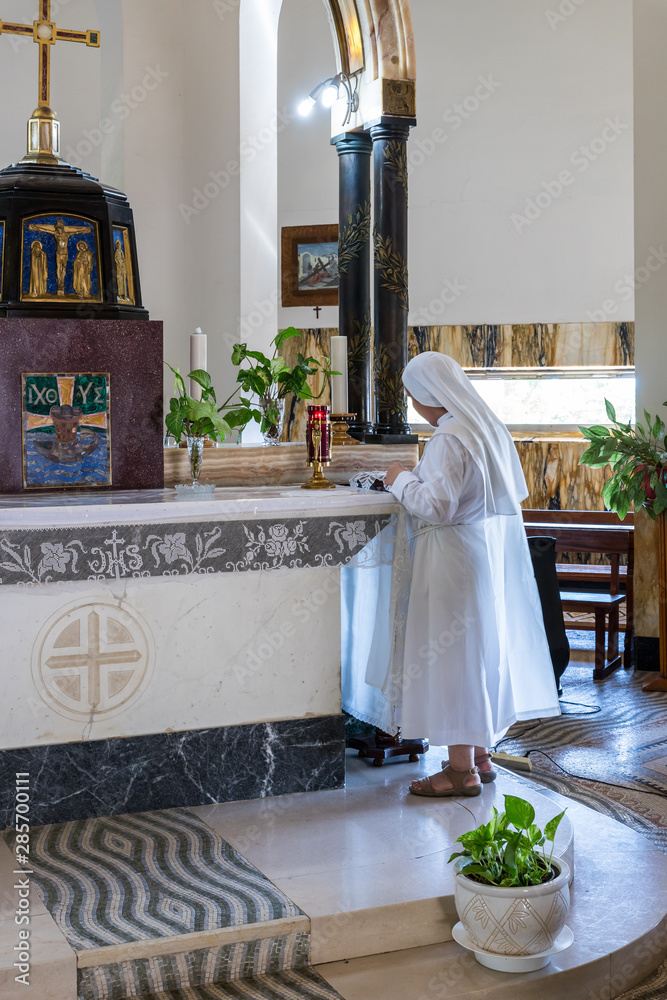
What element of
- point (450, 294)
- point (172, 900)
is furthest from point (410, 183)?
point (172, 900)

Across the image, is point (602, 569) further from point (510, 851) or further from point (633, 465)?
point (510, 851)

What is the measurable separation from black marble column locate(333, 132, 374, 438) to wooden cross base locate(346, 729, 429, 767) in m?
1.51

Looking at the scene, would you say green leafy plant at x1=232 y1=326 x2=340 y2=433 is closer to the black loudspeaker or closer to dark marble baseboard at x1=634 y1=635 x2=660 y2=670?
the black loudspeaker

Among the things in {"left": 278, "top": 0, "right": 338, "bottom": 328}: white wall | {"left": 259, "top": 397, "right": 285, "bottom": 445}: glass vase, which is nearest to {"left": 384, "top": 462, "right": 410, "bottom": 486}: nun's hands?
{"left": 259, "top": 397, "right": 285, "bottom": 445}: glass vase

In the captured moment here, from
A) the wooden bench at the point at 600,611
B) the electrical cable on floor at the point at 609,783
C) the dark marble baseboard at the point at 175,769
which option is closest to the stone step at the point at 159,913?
the dark marble baseboard at the point at 175,769

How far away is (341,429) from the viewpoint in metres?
5.14

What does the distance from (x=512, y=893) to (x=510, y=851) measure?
0.44ft

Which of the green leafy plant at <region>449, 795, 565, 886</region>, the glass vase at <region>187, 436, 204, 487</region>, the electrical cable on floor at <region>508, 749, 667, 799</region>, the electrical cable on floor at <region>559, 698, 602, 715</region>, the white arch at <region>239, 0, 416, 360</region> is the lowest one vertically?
the electrical cable on floor at <region>508, 749, 667, 799</region>

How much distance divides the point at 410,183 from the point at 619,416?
2855 mm

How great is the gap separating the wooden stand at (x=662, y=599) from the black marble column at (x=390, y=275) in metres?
2.50

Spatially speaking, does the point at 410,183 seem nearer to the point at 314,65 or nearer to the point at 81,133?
the point at 314,65

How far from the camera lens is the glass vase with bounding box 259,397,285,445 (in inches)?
197

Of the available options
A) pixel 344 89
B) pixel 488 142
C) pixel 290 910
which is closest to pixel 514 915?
pixel 290 910

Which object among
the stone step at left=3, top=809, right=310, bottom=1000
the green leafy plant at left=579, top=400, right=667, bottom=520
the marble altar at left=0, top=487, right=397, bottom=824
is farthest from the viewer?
the green leafy plant at left=579, top=400, right=667, bottom=520
